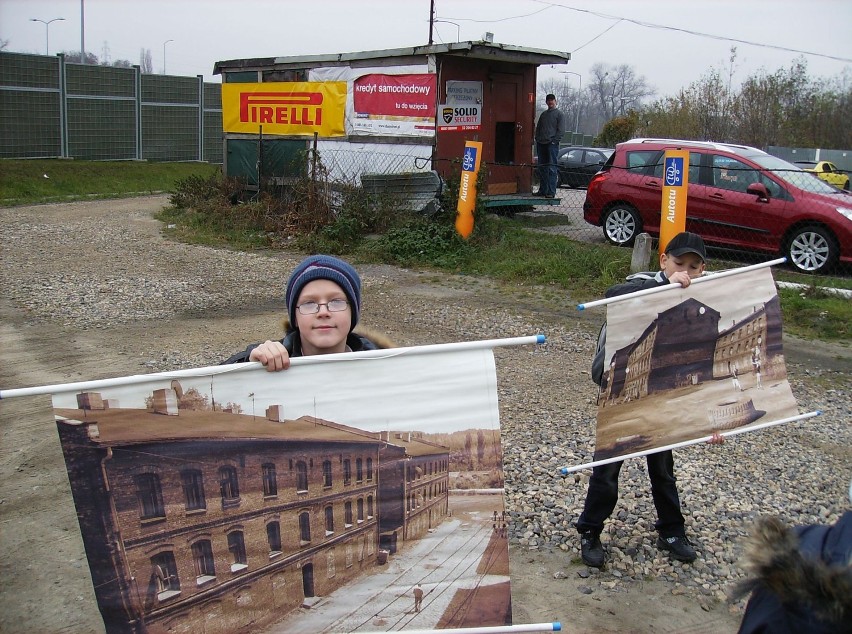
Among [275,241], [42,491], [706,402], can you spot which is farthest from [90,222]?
[706,402]

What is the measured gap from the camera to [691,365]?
4066 millimetres

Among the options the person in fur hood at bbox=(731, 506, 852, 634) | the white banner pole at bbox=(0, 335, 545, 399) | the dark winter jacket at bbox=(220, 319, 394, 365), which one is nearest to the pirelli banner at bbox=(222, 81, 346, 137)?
the dark winter jacket at bbox=(220, 319, 394, 365)

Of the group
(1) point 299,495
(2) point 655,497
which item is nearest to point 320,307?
(1) point 299,495

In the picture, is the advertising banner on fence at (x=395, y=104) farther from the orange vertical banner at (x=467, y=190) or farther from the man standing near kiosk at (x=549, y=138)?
the man standing near kiosk at (x=549, y=138)

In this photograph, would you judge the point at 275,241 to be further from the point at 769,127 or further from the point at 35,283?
the point at 769,127

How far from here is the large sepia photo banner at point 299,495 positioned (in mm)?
2385

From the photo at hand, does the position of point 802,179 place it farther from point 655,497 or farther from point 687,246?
point 655,497

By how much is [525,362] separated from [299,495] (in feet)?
18.1

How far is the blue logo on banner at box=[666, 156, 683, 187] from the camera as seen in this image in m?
10.6

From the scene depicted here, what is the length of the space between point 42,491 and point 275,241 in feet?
32.9

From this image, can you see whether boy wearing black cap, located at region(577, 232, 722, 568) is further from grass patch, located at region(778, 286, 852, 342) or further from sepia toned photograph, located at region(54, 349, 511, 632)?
grass patch, located at region(778, 286, 852, 342)

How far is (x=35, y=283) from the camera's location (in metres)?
11.1

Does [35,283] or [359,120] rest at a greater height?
[359,120]

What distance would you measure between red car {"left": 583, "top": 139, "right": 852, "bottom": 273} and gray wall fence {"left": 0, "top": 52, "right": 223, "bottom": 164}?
700 inches
